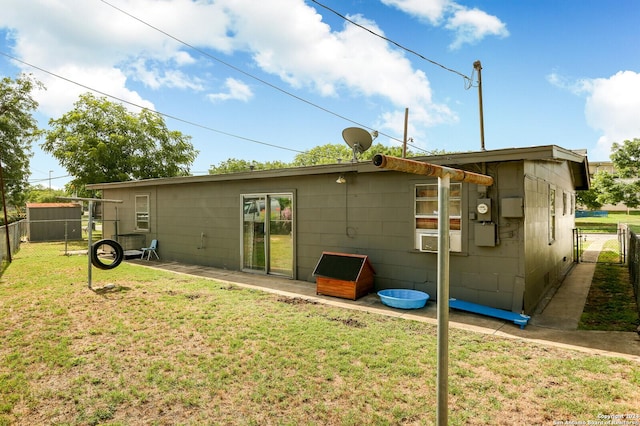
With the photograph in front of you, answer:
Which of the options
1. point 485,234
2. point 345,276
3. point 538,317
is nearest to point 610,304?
point 538,317

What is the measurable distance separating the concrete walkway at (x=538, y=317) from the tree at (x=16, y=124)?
17.7 meters

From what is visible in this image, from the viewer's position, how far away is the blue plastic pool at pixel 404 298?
5398 mm

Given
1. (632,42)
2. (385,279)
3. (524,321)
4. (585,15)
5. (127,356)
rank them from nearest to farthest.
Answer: (127,356), (524,321), (385,279), (585,15), (632,42)

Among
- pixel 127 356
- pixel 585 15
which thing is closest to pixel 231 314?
pixel 127 356

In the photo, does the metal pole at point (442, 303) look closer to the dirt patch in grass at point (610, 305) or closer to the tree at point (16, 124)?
the dirt patch in grass at point (610, 305)

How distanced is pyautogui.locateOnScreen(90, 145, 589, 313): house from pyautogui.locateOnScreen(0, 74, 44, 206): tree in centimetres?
1395

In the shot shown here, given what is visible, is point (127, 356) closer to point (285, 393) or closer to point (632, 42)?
point (285, 393)

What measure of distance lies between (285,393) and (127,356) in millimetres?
1875

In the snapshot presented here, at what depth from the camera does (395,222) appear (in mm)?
6188

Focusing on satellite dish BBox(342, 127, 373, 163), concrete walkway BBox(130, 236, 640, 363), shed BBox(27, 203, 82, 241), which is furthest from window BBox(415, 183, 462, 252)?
shed BBox(27, 203, 82, 241)

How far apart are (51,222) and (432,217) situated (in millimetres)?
17874

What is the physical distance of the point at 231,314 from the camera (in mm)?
4988

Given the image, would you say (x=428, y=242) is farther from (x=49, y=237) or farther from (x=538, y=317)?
(x=49, y=237)

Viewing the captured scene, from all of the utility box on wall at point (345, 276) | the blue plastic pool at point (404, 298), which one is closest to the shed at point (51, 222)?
the utility box on wall at point (345, 276)
